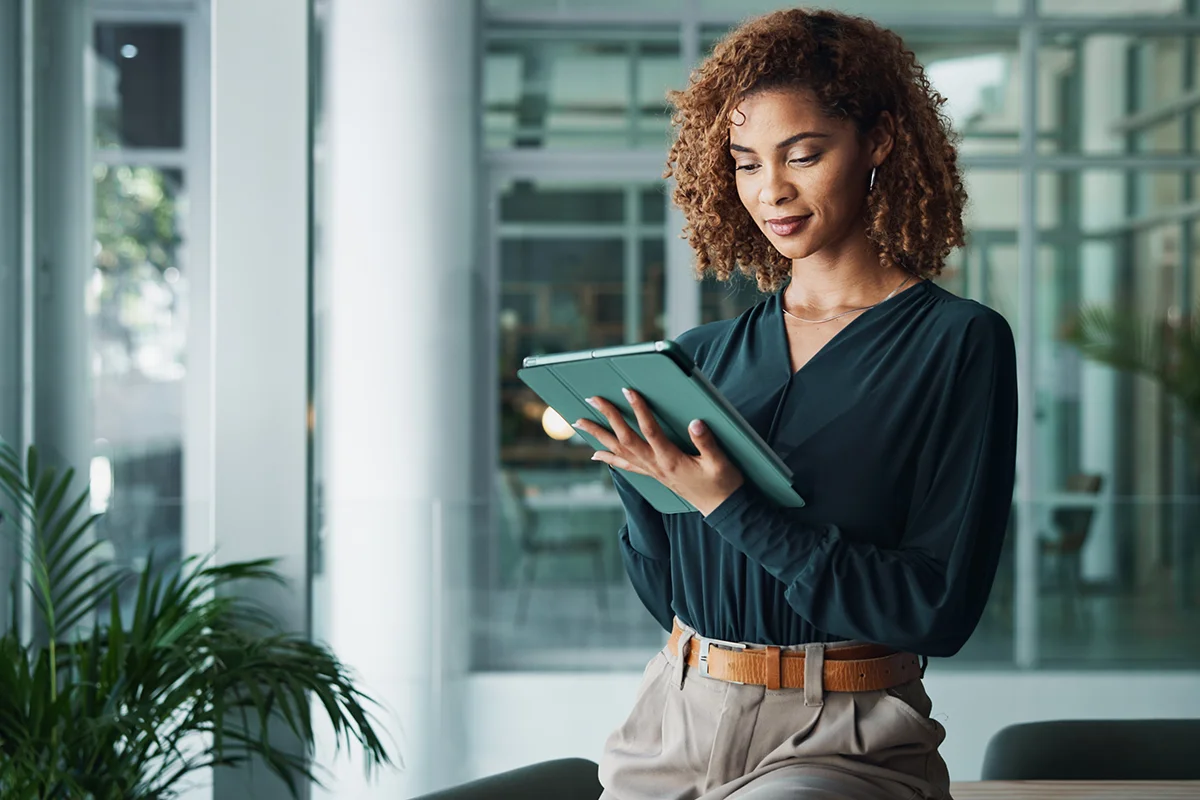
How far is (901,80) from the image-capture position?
139cm

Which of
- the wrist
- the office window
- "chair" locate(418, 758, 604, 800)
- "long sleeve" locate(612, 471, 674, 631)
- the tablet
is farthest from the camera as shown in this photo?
the office window

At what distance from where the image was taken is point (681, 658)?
139 centimetres

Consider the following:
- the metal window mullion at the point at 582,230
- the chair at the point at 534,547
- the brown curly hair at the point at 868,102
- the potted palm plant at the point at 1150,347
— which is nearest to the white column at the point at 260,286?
the chair at the point at 534,547

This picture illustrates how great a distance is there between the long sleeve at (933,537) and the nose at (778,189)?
0.24 meters

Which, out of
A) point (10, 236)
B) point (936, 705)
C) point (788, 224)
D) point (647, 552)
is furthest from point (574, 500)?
point (788, 224)

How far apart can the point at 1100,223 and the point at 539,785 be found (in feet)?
12.9

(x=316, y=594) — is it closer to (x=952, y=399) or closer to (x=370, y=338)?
(x=370, y=338)

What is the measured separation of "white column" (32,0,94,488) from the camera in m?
3.55

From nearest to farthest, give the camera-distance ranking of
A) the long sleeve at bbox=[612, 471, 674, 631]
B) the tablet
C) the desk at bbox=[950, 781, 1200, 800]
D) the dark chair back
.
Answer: the tablet, the long sleeve at bbox=[612, 471, 674, 631], the desk at bbox=[950, 781, 1200, 800], the dark chair back

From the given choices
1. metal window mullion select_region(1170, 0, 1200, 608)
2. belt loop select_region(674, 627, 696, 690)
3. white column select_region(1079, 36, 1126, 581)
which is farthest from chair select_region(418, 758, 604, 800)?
metal window mullion select_region(1170, 0, 1200, 608)

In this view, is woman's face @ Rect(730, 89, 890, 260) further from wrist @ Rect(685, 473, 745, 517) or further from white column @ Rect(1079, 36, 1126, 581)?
white column @ Rect(1079, 36, 1126, 581)

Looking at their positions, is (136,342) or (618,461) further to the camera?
(136,342)

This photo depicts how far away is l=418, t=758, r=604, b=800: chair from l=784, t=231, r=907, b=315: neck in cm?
Result: 95

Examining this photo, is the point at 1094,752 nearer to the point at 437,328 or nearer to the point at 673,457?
the point at 673,457
